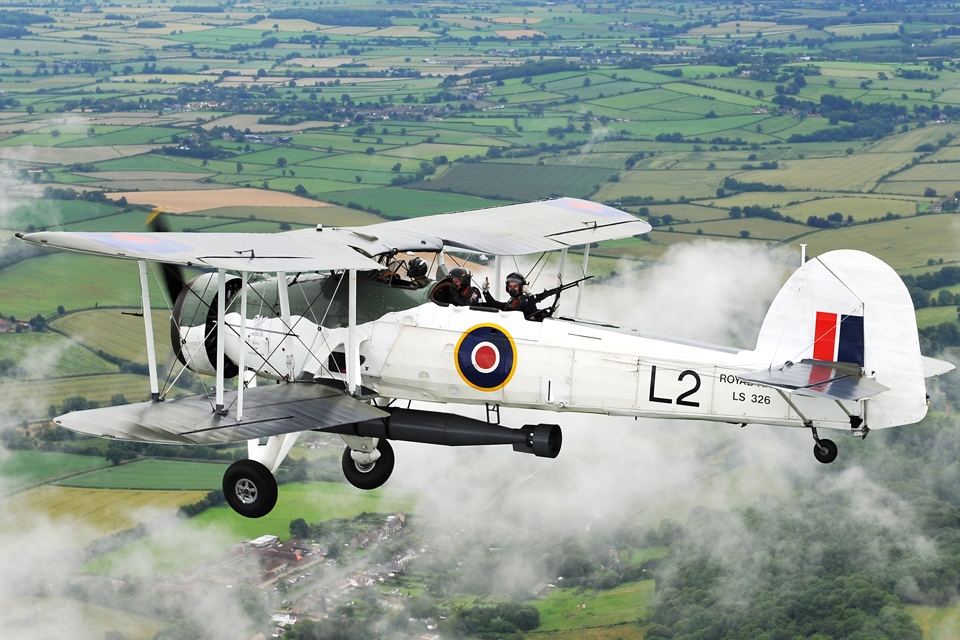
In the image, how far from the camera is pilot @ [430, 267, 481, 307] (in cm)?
1828

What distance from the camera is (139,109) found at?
189 metres

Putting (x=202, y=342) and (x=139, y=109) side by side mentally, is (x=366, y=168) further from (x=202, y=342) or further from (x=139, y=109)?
(x=202, y=342)

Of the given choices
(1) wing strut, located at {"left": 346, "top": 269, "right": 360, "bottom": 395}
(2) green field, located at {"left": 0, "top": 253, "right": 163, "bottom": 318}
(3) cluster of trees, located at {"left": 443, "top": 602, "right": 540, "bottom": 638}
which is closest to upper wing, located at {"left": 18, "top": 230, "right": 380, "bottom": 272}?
(1) wing strut, located at {"left": 346, "top": 269, "right": 360, "bottom": 395}

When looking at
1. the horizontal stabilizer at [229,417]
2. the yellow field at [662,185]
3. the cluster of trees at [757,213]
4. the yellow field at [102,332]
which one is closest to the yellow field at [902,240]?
the cluster of trees at [757,213]

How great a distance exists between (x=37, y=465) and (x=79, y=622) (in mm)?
13080

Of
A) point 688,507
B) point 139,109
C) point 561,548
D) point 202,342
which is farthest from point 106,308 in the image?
point 139,109

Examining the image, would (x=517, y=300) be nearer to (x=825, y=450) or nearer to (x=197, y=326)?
(x=825, y=450)

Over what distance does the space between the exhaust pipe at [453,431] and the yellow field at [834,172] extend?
124301 millimetres

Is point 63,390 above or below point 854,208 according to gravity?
below

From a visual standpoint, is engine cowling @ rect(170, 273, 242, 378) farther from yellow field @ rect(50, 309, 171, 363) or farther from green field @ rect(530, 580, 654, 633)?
yellow field @ rect(50, 309, 171, 363)

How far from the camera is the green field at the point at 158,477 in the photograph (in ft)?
290

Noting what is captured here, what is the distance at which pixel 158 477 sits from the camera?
295 ft

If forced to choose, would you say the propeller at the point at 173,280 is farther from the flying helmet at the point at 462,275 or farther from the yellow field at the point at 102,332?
the yellow field at the point at 102,332

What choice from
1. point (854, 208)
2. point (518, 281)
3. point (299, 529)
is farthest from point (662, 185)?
point (518, 281)
